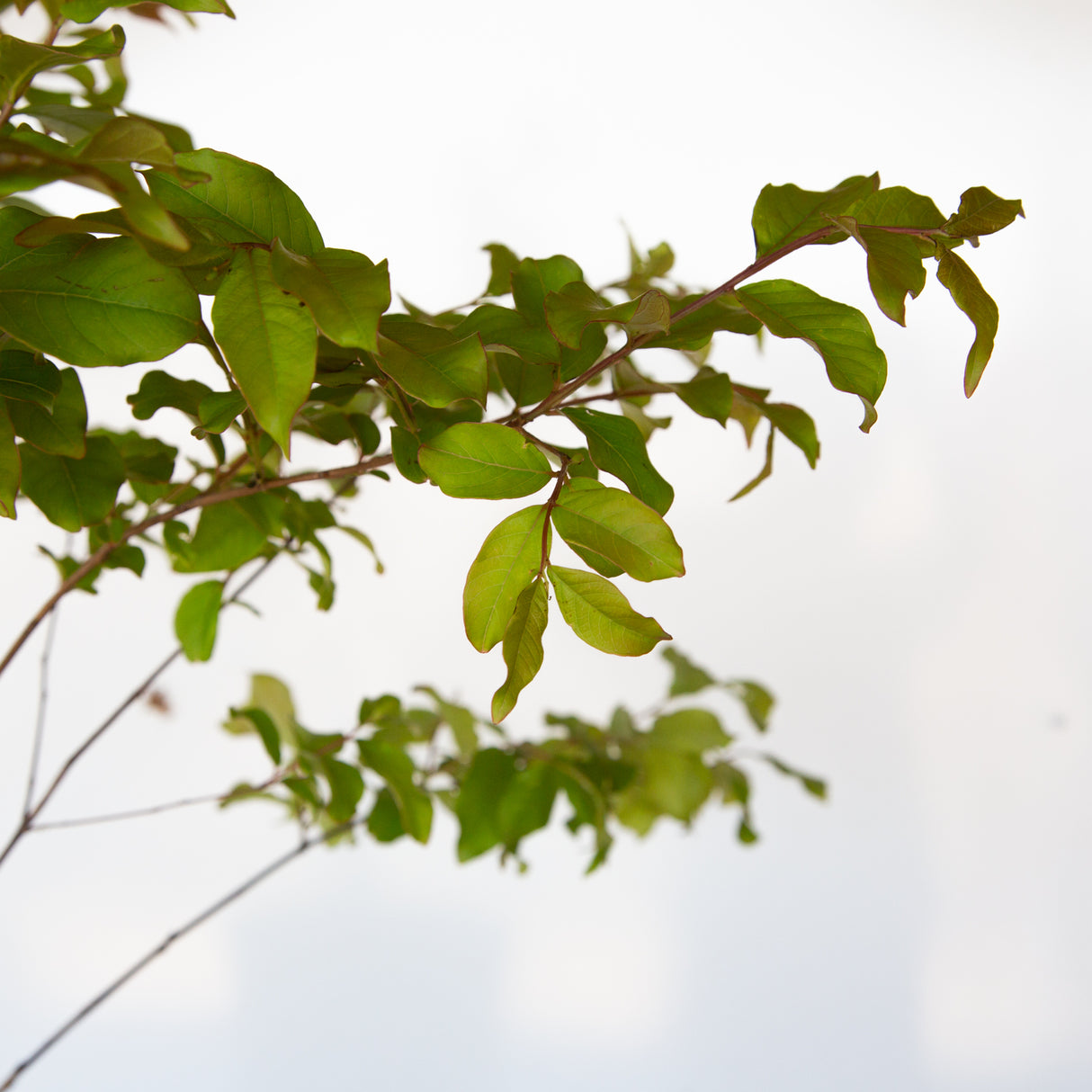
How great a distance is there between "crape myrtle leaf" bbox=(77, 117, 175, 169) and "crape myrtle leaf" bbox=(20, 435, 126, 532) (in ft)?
0.62

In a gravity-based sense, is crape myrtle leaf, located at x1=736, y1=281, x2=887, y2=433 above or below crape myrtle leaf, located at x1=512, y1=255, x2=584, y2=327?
below

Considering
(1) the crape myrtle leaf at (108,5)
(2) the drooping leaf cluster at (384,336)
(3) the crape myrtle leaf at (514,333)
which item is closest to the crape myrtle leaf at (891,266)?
(2) the drooping leaf cluster at (384,336)

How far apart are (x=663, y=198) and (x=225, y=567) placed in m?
1.04

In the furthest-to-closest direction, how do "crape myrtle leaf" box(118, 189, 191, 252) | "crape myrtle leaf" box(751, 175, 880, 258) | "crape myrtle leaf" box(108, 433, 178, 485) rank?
"crape myrtle leaf" box(108, 433, 178, 485) → "crape myrtle leaf" box(751, 175, 880, 258) → "crape myrtle leaf" box(118, 189, 191, 252)

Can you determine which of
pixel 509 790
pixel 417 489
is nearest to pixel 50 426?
pixel 509 790

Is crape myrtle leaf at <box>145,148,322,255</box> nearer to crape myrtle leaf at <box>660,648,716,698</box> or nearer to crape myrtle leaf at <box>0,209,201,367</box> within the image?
crape myrtle leaf at <box>0,209,201,367</box>

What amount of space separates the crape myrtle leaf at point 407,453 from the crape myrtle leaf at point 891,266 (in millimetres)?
160

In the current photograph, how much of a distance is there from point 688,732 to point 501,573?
450 millimetres

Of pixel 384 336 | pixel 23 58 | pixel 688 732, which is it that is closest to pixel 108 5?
pixel 23 58

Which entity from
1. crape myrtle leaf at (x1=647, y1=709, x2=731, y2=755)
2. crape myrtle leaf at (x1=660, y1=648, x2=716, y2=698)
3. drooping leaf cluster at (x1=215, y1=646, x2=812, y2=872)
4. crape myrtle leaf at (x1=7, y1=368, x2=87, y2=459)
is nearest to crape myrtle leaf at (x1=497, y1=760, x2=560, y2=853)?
drooping leaf cluster at (x1=215, y1=646, x2=812, y2=872)

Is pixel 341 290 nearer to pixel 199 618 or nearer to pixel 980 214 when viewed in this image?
pixel 980 214

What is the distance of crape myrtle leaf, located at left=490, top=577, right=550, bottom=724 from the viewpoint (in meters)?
0.30

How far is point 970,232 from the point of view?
0.97 feet

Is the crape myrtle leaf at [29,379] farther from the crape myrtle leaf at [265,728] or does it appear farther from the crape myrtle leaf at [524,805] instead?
the crape myrtle leaf at [524,805]
